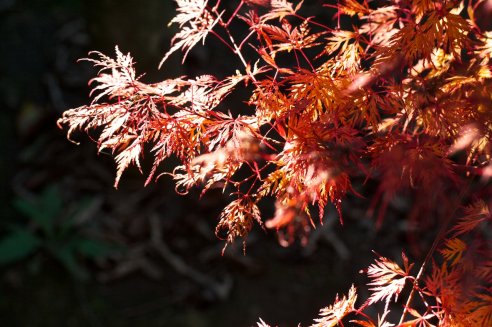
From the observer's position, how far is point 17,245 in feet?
8.78

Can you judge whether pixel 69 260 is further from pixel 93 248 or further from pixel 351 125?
pixel 351 125

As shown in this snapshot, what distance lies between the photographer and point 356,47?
87 centimetres

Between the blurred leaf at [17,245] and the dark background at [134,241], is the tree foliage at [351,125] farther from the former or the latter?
the blurred leaf at [17,245]

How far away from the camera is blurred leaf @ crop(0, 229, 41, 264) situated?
2652mm

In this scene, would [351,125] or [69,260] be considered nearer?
[351,125]

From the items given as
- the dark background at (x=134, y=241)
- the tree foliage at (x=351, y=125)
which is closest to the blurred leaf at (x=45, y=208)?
the dark background at (x=134, y=241)

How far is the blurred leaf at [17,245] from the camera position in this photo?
8.70ft

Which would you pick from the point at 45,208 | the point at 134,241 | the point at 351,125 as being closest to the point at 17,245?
the point at 45,208

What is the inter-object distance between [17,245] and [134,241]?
509 millimetres

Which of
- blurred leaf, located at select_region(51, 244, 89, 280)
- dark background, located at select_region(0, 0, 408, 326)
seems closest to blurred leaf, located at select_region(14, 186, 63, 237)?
dark background, located at select_region(0, 0, 408, 326)

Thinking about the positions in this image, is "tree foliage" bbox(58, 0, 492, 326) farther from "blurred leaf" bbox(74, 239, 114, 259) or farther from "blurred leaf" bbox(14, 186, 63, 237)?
"blurred leaf" bbox(14, 186, 63, 237)

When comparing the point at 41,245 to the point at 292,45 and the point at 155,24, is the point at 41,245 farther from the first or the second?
the point at 292,45

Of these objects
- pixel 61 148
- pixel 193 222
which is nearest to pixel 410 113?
pixel 193 222

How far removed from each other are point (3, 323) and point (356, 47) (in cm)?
215
